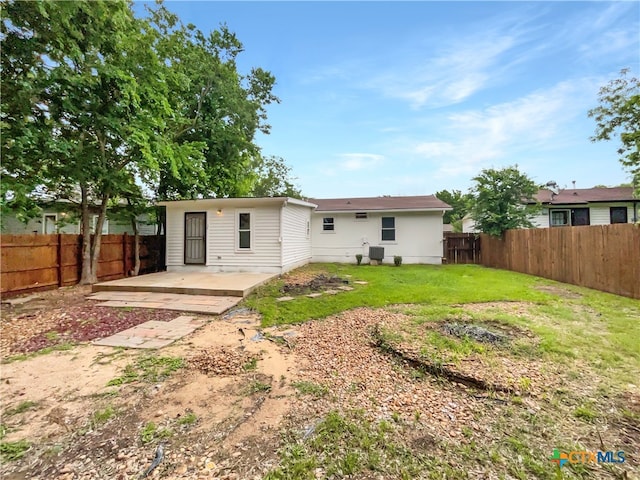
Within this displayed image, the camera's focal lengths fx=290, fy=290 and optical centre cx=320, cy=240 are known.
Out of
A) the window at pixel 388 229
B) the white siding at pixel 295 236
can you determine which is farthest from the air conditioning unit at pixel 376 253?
the white siding at pixel 295 236

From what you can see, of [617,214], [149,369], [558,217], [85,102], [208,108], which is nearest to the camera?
[149,369]

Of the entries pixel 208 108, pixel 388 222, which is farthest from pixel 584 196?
pixel 208 108

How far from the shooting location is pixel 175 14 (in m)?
11.6

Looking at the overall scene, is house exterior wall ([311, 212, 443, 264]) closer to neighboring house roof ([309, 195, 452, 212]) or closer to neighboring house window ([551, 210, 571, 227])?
neighboring house roof ([309, 195, 452, 212])

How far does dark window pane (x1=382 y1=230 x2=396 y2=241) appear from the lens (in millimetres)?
13781

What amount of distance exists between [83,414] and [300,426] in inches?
72.5

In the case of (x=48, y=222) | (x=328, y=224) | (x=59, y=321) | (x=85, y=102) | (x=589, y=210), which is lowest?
(x=59, y=321)

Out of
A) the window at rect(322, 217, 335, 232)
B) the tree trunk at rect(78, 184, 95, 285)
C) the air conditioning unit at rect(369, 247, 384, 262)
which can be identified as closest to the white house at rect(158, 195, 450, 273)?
the window at rect(322, 217, 335, 232)

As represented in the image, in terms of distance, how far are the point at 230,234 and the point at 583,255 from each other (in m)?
10.4

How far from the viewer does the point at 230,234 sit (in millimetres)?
9992

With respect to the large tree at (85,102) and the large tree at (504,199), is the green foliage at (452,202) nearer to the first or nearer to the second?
the large tree at (504,199)

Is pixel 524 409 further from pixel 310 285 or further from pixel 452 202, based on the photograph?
pixel 452 202

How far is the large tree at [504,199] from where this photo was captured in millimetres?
11609

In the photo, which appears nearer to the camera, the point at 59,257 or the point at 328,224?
the point at 59,257
